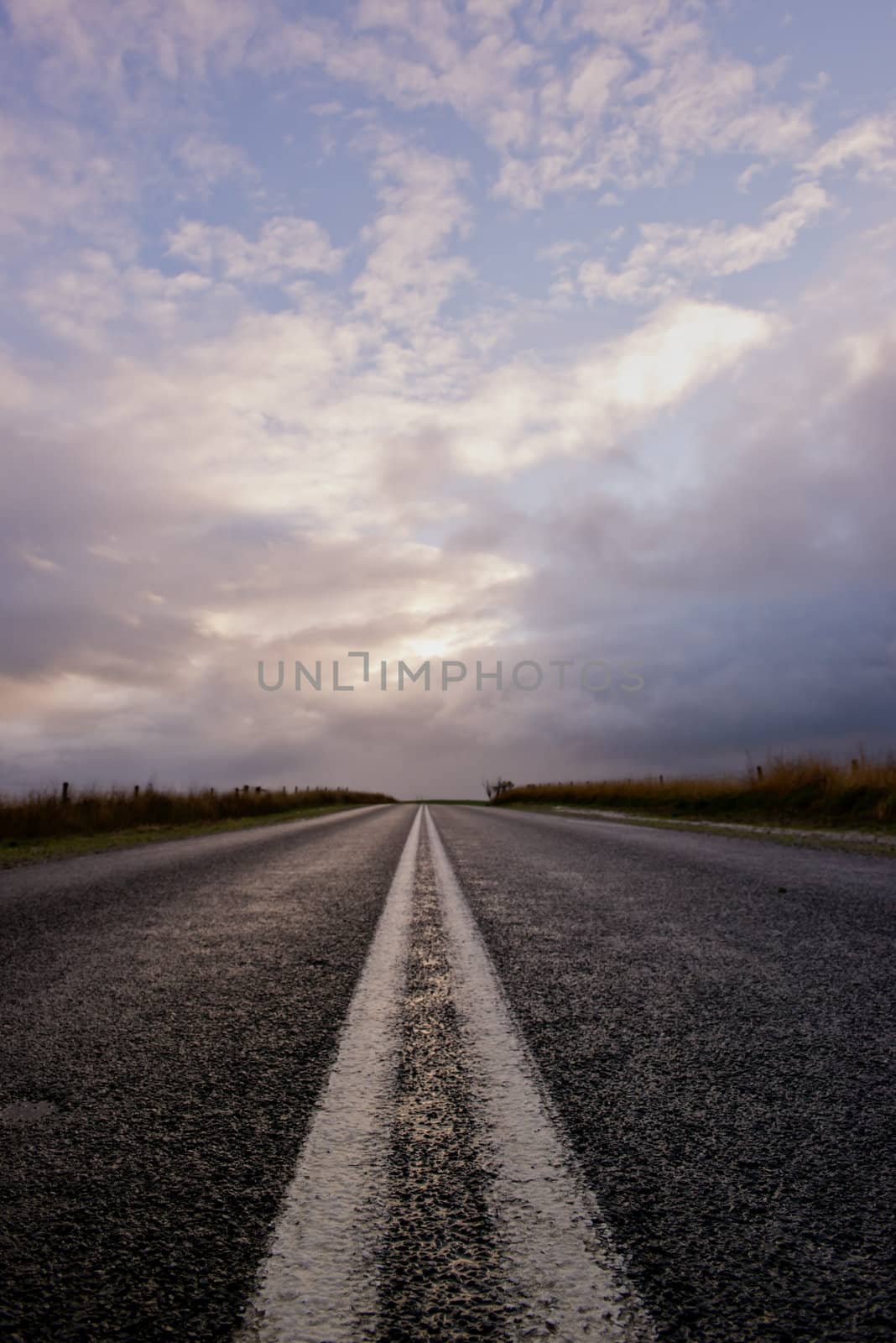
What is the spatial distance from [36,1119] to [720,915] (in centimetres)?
378

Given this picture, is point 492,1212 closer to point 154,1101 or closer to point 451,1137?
point 451,1137

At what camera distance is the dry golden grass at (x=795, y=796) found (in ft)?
53.1

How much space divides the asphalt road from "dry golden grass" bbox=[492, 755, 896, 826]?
13575mm

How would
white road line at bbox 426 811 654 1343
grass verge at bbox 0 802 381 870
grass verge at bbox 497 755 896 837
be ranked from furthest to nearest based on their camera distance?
grass verge at bbox 497 755 896 837, grass verge at bbox 0 802 381 870, white road line at bbox 426 811 654 1343

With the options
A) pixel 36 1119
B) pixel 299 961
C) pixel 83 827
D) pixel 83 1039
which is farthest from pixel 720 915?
pixel 83 827

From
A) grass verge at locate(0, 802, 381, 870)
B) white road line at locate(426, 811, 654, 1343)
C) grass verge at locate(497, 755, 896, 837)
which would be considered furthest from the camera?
grass verge at locate(497, 755, 896, 837)

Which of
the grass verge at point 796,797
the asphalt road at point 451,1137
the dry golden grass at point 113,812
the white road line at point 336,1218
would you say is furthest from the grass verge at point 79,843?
the grass verge at point 796,797

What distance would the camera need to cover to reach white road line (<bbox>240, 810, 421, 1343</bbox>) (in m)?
1.11

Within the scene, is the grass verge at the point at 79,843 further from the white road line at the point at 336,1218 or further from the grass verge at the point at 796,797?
the grass verge at the point at 796,797

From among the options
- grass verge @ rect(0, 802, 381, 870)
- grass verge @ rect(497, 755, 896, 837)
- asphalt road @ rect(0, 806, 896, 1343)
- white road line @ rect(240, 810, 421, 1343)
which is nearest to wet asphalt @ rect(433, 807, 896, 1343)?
asphalt road @ rect(0, 806, 896, 1343)

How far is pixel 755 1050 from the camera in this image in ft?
7.54

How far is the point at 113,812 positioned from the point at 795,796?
15916mm

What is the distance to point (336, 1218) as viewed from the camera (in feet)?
4.54

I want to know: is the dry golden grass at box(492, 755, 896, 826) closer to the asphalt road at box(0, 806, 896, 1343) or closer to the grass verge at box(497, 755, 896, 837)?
the grass verge at box(497, 755, 896, 837)
